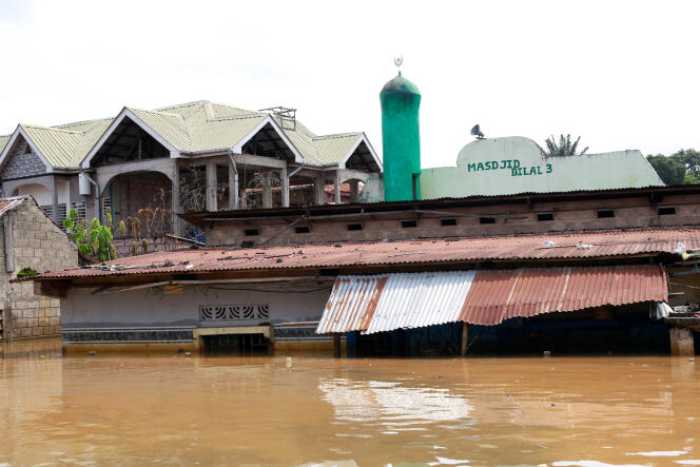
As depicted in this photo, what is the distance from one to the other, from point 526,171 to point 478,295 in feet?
42.3

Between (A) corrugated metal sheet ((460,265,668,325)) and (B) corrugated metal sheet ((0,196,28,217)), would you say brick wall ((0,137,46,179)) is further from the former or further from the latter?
(A) corrugated metal sheet ((460,265,668,325))

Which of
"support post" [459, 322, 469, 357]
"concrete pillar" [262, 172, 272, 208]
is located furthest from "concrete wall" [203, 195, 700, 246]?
"concrete pillar" [262, 172, 272, 208]

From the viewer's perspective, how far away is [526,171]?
29.8 m

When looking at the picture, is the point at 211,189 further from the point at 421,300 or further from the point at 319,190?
the point at 421,300

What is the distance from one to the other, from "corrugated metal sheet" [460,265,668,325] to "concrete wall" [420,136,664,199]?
1188 cm

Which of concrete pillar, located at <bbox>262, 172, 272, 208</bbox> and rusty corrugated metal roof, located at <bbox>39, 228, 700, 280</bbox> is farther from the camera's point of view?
concrete pillar, located at <bbox>262, 172, 272, 208</bbox>

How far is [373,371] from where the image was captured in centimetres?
1606

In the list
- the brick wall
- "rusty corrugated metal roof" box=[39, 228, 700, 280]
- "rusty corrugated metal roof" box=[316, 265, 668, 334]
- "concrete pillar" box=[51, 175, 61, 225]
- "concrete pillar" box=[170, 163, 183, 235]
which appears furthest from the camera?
the brick wall

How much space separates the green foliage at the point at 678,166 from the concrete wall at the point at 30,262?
38432 millimetres

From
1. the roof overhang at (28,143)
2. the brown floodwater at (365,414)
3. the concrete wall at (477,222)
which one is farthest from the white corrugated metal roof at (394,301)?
the roof overhang at (28,143)

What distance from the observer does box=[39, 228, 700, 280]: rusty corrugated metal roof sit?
59.0 ft

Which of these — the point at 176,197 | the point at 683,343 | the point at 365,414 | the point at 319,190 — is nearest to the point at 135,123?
the point at 176,197

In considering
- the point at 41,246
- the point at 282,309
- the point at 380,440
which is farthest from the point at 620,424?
the point at 41,246

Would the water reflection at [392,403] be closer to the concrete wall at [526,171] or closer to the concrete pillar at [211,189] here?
the concrete wall at [526,171]
